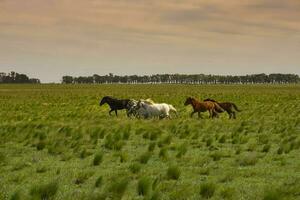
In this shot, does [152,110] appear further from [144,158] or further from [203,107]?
[144,158]

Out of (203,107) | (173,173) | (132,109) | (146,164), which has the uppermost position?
(203,107)

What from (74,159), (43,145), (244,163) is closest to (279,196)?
(244,163)

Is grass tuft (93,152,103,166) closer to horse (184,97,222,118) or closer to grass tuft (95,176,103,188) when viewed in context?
grass tuft (95,176,103,188)

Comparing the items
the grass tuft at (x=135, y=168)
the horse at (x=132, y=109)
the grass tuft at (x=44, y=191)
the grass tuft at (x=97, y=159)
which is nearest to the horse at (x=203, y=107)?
the horse at (x=132, y=109)

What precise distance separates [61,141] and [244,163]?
7.40 m

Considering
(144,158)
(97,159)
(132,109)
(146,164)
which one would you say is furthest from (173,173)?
(132,109)

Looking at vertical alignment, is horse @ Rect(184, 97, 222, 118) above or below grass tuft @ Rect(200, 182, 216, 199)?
above

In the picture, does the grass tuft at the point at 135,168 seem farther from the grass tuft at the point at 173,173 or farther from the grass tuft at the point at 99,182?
the grass tuft at the point at 99,182

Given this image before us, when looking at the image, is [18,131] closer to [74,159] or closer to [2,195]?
[74,159]

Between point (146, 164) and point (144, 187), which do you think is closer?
point (144, 187)

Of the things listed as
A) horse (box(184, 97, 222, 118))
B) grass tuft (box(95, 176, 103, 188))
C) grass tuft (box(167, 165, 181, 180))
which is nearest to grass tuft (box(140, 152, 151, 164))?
grass tuft (box(167, 165, 181, 180))

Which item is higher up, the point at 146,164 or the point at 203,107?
the point at 203,107

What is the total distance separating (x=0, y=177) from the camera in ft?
37.0

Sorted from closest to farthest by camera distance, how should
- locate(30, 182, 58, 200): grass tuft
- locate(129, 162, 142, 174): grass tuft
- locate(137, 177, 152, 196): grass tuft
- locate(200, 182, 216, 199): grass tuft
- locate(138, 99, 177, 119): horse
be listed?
1. locate(30, 182, 58, 200): grass tuft
2. locate(200, 182, 216, 199): grass tuft
3. locate(137, 177, 152, 196): grass tuft
4. locate(129, 162, 142, 174): grass tuft
5. locate(138, 99, 177, 119): horse
